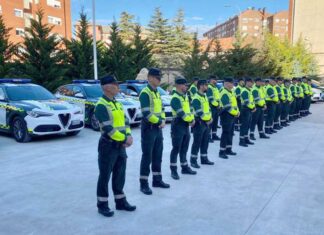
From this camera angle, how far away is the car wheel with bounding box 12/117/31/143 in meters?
9.51

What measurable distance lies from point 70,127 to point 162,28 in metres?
42.0

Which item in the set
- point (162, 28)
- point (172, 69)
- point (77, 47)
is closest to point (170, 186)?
point (77, 47)

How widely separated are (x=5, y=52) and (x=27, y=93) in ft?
29.8

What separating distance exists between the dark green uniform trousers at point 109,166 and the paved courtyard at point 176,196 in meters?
0.28

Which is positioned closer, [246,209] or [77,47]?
[246,209]

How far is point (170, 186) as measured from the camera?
596 centimetres

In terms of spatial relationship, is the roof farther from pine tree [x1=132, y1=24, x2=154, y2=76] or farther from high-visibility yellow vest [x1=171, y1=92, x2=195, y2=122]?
high-visibility yellow vest [x1=171, y1=92, x2=195, y2=122]

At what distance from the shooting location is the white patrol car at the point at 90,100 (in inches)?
466

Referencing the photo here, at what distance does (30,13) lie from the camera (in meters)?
49.6

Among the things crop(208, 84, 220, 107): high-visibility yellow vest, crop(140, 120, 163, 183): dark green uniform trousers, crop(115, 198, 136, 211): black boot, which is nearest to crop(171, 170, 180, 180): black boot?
crop(140, 120, 163, 183): dark green uniform trousers

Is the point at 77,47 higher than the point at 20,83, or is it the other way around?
the point at 77,47

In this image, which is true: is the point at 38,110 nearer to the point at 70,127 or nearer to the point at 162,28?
the point at 70,127

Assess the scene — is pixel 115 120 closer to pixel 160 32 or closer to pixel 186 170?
pixel 186 170

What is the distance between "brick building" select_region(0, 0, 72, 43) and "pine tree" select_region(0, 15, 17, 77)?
939 inches
